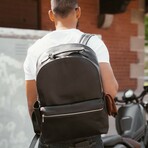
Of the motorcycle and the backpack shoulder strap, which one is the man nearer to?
the backpack shoulder strap

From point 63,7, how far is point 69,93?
0.53 meters

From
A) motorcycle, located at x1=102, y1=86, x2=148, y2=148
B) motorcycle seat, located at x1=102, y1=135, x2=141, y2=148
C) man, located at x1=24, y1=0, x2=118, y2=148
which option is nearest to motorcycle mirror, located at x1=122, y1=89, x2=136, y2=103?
motorcycle, located at x1=102, y1=86, x2=148, y2=148

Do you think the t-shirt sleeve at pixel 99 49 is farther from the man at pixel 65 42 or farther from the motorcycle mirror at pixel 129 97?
the motorcycle mirror at pixel 129 97

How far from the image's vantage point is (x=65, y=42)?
2736 mm

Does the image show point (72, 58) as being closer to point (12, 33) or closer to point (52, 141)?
point (52, 141)

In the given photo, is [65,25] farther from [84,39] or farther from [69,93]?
[69,93]

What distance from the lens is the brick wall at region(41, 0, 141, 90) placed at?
9422mm

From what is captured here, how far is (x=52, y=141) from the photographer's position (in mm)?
2605

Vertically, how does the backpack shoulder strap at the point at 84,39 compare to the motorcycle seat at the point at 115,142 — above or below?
above

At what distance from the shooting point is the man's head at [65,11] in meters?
2.71

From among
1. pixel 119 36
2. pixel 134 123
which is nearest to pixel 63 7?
pixel 134 123

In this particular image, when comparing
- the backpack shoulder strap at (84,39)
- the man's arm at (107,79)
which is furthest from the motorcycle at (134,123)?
the backpack shoulder strap at (84,39)

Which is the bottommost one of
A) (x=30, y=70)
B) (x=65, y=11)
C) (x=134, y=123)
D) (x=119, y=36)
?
(x=119, y=36)

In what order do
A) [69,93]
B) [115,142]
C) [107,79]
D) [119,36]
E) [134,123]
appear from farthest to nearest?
[119,36]
[134,123]
[115,142]
[107,79]
[69,93]
